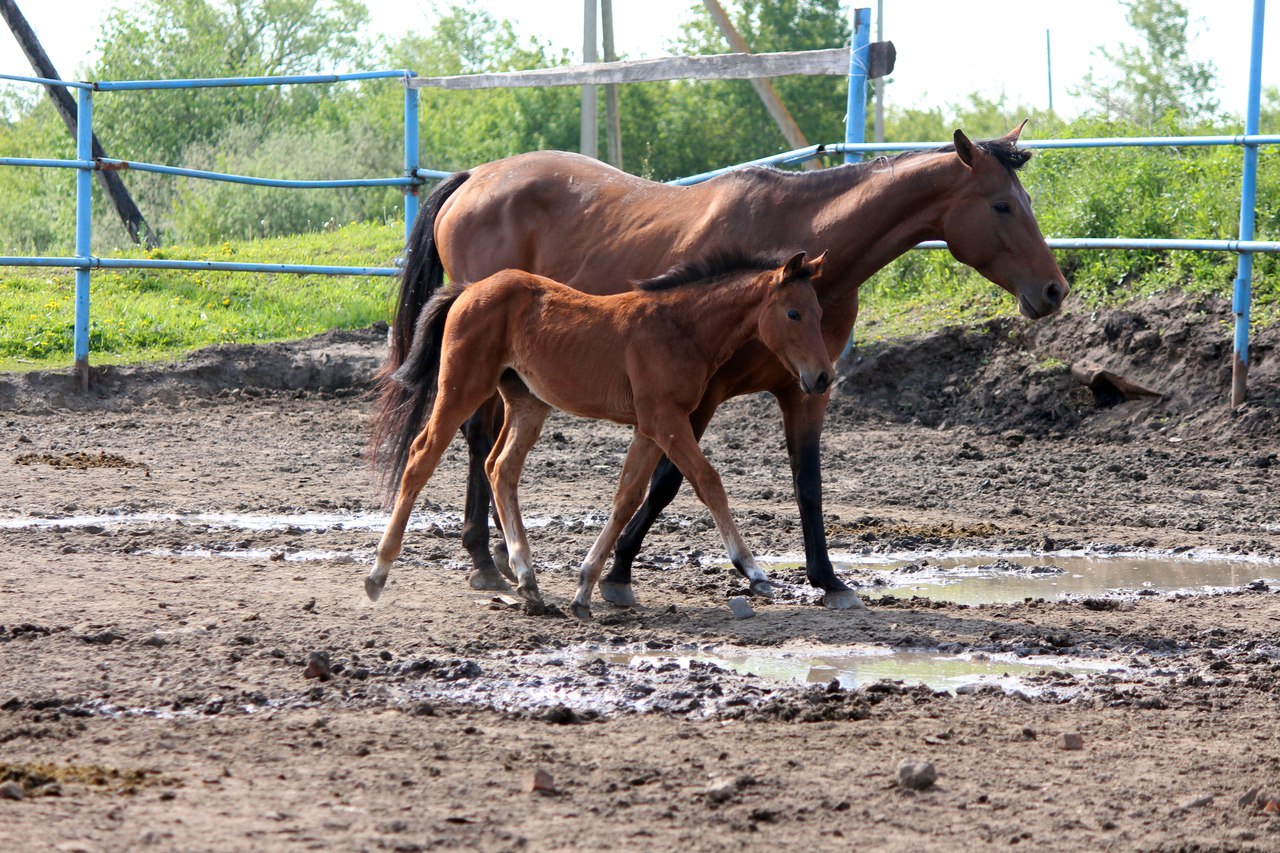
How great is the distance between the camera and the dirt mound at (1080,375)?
33.4ft

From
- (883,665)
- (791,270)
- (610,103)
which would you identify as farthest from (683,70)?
(610,103)

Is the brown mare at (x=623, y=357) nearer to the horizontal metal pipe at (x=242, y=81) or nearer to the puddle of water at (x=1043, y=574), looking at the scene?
the puddle of water at (x=1043, y=574)

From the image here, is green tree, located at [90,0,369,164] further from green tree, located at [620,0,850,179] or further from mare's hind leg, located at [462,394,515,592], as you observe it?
mare's hind leg, located at [462,394,515,592]

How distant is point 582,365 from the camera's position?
5.81 meters

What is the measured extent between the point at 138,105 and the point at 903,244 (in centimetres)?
2582

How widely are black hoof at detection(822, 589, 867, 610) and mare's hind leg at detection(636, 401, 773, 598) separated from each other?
14.0 inches

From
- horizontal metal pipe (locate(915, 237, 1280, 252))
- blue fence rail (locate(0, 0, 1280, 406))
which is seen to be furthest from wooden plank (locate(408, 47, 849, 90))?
horizontal metal pipe (locate(915, 237, 1280, 252))

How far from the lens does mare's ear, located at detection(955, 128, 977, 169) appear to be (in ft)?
19.3

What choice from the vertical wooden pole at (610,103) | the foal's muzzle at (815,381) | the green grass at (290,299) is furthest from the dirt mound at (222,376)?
the vertical wooden pole at (610,103)

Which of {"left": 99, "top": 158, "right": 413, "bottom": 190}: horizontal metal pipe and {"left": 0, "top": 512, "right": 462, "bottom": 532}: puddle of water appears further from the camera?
{"left": 99, "top": 158, "right": 413, "bottom": 190}: horizontal metal pipe

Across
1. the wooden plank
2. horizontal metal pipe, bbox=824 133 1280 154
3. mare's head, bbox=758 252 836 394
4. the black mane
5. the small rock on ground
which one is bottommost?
the small rock on ground

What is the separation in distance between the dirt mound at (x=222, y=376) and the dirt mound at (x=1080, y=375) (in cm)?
412

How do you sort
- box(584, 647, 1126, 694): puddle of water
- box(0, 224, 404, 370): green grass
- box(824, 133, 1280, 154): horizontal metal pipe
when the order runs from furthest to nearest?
box(0, 224, 404, 370): green grass
box(824, 133, 1280, 154): horizontal metal pipe
box(584, 647, 1126, 694): puddle of water

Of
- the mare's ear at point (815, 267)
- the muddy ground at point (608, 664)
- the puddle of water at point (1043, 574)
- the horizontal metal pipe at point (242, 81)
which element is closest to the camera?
the muddy ground at point (608, 664)
